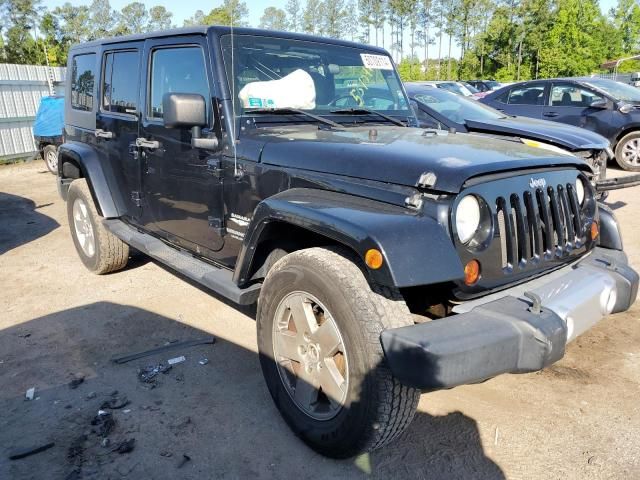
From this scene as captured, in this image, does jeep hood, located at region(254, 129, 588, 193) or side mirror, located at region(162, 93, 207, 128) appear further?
side mirror, located at region(162, 93, 207, 128)

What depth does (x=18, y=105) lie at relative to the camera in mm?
12773

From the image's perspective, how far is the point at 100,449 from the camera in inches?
104

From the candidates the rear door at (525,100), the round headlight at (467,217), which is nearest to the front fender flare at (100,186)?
the round headlight at (467,217)

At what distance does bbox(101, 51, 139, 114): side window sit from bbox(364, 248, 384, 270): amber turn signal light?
2.76 metres

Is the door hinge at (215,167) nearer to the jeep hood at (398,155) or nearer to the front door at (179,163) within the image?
the front door at (179,163)

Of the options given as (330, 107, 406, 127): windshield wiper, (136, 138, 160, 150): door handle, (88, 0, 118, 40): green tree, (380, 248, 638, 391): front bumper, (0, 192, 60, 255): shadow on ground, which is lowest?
(0, 192, 60, 255): shadow on ground

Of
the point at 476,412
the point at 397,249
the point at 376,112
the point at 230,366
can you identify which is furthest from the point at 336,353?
the point at 376,112

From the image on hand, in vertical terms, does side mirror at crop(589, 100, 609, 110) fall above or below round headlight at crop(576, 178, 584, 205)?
above

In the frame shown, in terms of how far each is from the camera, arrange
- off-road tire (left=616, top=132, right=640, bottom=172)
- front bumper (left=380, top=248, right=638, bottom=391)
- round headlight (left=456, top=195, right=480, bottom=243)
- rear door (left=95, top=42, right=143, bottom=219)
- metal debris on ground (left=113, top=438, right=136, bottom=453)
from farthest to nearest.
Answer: off-road tire (left=616, top=132, right=640, bottom=172), rear door (left=95, top=42, right=143, bottom=219), metal debris on ground (left=113, top=438, right=136, bottom=453), round headlight (left=456, top=195, right=480, bottom=243), front bumper (left=380, top=248, right=638, bottom=391)

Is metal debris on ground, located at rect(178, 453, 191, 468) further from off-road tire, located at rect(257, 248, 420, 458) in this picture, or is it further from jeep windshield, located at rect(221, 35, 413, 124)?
jeep windshield, located at rect(221, 35, 413, 124)

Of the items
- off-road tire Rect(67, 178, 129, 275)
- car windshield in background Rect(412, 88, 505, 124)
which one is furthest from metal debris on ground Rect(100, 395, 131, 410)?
car windshield in background Rect(412, 88, 505, 124)

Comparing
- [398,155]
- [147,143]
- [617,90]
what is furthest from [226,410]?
[617,90]

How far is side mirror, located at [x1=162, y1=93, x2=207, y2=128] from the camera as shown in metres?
2.99

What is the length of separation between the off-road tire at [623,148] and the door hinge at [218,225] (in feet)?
28.6
